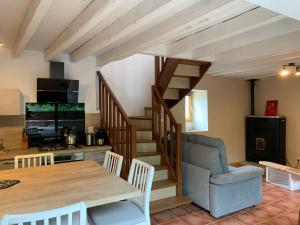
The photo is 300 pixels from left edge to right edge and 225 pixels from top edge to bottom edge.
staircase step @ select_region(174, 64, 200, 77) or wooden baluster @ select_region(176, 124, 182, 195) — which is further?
staircase step @ select_region(174, 64, 200, 77)

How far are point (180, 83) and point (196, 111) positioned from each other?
6.14 ft

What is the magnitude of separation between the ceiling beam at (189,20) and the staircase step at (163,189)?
2015 mm

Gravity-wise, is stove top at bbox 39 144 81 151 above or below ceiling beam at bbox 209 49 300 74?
below

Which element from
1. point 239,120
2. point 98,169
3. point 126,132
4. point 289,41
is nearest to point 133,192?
point 98,169

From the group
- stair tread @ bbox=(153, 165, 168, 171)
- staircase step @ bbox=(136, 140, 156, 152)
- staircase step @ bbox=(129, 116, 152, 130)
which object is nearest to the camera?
stair tread @ bbox=(153, 165, 168, 171)

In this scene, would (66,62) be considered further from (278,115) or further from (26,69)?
(278,115)

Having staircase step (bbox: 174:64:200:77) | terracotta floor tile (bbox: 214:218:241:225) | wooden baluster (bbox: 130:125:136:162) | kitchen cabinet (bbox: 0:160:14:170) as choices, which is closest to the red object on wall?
staircase step (bbox: 174:64:200:77)

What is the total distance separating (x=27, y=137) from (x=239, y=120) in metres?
5.22

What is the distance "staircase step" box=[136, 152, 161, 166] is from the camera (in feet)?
13.2

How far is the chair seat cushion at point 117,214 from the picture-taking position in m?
1.94

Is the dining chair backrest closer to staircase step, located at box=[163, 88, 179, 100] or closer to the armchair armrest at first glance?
the armchair armrest

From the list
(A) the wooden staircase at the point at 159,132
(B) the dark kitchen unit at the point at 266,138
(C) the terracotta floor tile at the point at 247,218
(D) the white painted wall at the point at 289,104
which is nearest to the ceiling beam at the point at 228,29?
(A) the wooden staircase at the point at 159,132

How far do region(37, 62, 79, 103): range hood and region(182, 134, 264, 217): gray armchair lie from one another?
2.13m

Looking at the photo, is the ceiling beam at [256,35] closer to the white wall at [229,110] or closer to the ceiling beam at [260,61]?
the ceiling beam at [260,61]
